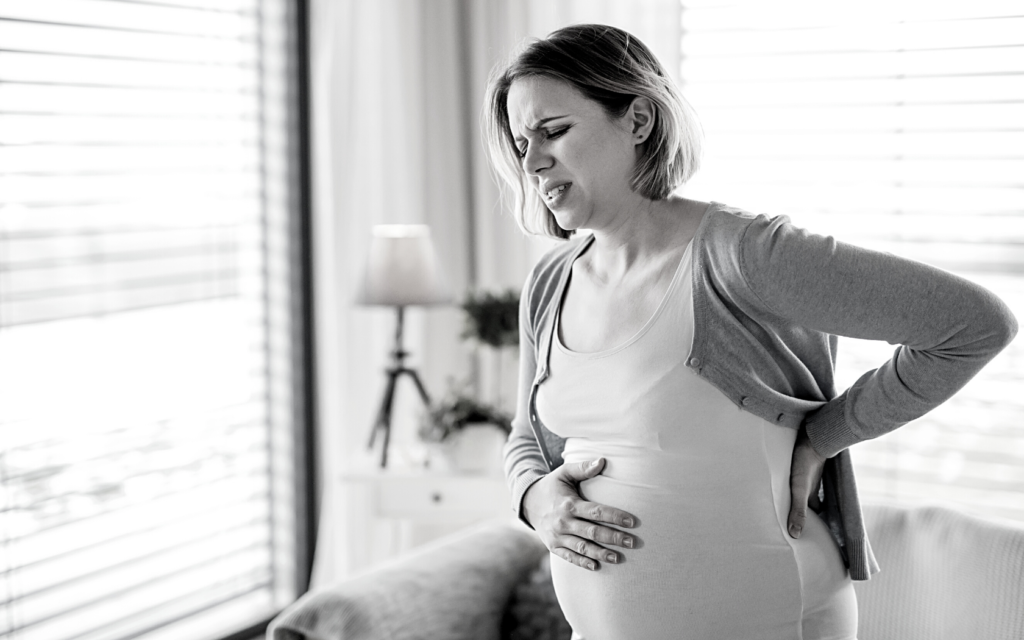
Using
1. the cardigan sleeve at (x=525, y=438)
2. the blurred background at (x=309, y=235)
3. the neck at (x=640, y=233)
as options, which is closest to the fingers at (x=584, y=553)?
the cardigan sleeve at (x=525, y=438)

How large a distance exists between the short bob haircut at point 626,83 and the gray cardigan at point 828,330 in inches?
3.5

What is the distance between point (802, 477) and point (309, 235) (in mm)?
1904

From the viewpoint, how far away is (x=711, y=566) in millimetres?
1108

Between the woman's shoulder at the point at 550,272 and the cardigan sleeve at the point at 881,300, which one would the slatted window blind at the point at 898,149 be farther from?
the cardigan sleeve at the point at 881,300

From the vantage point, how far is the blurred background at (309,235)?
82.7 inches

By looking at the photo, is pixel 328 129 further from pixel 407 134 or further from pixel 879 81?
pixel 879 81

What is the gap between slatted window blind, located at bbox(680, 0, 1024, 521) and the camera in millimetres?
2041

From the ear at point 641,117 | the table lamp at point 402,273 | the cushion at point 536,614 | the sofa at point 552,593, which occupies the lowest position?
the cushion at point 536,614

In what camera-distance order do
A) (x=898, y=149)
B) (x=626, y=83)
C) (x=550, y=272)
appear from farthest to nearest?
(x=898, y=149) < (x=550, y=272) < (x=626, y=83)

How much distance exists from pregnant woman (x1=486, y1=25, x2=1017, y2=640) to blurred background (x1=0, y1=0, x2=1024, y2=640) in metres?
0.78

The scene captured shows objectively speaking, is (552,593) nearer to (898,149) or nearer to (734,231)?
(734,231)

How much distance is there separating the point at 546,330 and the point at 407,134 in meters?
1.54

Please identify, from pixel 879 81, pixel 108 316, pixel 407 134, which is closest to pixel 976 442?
pixel 879 81

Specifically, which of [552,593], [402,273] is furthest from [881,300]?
[402,273]
